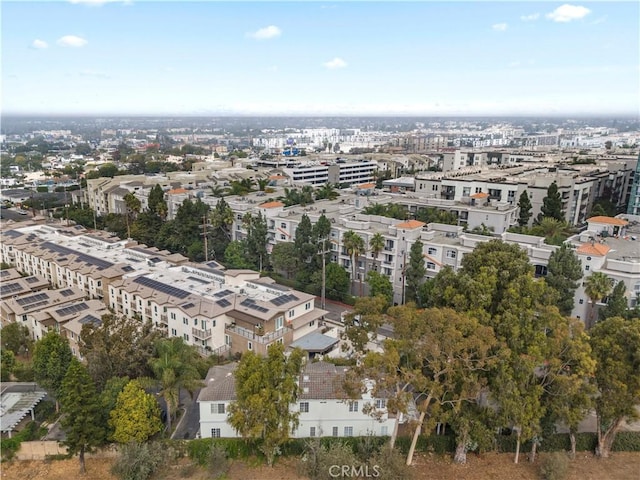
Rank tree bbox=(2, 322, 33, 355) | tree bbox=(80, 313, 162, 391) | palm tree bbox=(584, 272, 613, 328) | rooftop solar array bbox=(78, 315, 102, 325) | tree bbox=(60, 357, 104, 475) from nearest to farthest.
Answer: tree bbox=(60, 357, 104, 475) < tree bbox=(80, 313, 162, 391) < palm tree bbox=(584, 272, 613, 328) < tree bbox=(2, 322, 33, 355) < rooftop solar array bbox=(78, 315, 102, 325)

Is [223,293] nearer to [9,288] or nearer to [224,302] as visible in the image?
[224,302]

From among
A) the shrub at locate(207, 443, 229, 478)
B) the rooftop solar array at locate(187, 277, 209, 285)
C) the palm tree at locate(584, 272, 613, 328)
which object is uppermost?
the palm tree at locate(584, 272, 613, 328)

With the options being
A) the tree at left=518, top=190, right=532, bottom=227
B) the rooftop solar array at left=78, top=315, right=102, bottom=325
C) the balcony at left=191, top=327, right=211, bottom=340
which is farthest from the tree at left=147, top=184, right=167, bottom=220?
the tree at left=518, top=190, right=532, bottom=227

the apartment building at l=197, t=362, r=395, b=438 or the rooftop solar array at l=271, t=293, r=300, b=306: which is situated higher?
the rooftop solar array at l=271, t=293, r=300, b=306

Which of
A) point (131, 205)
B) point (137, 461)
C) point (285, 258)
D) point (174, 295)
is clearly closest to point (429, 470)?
point (137, 461)

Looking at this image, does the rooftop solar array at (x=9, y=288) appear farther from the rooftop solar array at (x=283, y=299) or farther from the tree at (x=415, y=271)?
the tree at (x=415, y=271)

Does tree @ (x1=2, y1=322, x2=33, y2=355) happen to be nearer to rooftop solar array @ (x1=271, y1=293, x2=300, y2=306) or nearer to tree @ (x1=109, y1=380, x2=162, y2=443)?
tree @ (x1=109, y1=380, x2=162, y2=443)

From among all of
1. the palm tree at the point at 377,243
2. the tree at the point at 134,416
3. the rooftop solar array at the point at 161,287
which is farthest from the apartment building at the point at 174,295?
the palm tree at the point at 377,243
